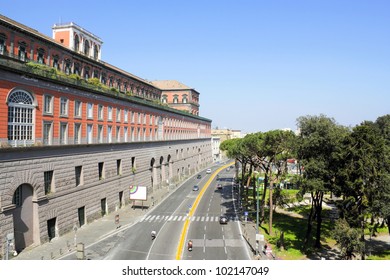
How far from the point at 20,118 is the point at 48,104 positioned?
4916 millimetres

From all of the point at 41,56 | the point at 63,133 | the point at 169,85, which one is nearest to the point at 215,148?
the point at 169,85

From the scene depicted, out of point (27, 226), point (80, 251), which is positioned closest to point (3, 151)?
point (27, 226)

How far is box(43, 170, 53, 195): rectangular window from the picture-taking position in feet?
122

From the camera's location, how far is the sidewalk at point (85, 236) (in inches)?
1297

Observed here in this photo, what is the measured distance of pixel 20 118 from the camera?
1334 inches

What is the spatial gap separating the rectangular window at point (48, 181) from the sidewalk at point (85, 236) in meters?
6.14

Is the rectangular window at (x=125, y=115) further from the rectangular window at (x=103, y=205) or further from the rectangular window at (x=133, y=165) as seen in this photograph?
the rectangular window at (x=103, y=205)

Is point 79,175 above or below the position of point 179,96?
below

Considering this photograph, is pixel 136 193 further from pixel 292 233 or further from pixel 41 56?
pixel 41 56

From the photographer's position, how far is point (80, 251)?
29781 millimetres

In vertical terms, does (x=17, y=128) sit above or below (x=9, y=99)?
below

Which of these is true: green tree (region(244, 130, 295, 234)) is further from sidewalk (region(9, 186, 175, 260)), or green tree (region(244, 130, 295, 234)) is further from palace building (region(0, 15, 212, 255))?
palace building (region(0, 15, 212, 255))
